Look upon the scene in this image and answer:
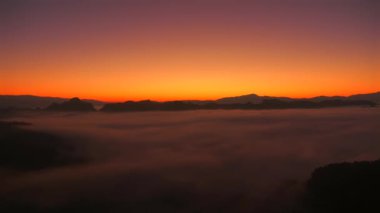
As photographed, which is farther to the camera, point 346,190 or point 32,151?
point 32,151

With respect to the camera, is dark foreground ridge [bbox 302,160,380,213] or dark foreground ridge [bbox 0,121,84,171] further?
dark foreground ridge [bbox 0,121,84,171]

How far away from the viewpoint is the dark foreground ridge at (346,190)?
41.7m

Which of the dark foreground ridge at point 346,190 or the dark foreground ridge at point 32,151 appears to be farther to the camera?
Answer: the dark foreground ridge at point 32,151

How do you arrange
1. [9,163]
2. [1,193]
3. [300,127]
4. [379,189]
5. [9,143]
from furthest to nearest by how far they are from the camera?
[300,127], [9,143], [9,163], [1,193], [379,189]

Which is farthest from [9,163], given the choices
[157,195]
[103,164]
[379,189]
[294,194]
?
[379,189]

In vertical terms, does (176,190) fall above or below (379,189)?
below

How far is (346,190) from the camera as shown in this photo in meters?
45.5

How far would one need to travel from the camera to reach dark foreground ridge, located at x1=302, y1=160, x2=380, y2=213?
41.7 metres

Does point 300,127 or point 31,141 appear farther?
point 300,127

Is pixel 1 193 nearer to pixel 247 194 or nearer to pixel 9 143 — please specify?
pixel 9 143

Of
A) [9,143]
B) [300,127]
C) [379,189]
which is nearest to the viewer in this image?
[379,189]

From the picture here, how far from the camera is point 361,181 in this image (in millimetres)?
45438

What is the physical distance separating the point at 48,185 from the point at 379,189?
173ft

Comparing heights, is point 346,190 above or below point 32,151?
below
